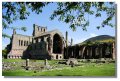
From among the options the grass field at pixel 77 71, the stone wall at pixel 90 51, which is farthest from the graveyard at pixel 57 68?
the stone wall at pixel 90 51

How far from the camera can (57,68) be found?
8.77 meters

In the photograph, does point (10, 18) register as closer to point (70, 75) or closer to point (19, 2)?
point (19, 2)

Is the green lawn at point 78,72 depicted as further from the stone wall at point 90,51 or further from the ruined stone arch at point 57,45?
the ruined stone arch at point 57,45

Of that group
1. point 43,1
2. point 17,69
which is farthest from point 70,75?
point 43,1

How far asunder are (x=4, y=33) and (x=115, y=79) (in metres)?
2.98

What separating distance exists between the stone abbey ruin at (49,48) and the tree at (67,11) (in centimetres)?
35

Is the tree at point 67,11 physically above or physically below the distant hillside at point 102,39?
above

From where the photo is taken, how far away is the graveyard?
845cm

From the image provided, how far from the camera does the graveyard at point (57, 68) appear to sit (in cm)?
845

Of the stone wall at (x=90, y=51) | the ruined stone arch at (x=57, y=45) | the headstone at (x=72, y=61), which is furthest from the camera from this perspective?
the ruined stone arch at (x=57, y=45)

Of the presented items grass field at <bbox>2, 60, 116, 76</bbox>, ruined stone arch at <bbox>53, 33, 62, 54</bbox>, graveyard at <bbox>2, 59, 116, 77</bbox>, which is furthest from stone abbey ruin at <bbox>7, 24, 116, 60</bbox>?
grass field at <bbox>2, 60, 116, 76</bbox>

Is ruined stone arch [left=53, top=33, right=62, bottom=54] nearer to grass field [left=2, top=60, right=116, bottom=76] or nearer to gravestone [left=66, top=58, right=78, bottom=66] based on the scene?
gravestone [left=66, top=58, right=78, bottom=66]

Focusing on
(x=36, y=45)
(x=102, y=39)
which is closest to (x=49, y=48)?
(x=36, y=45)

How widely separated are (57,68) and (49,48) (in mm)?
584
